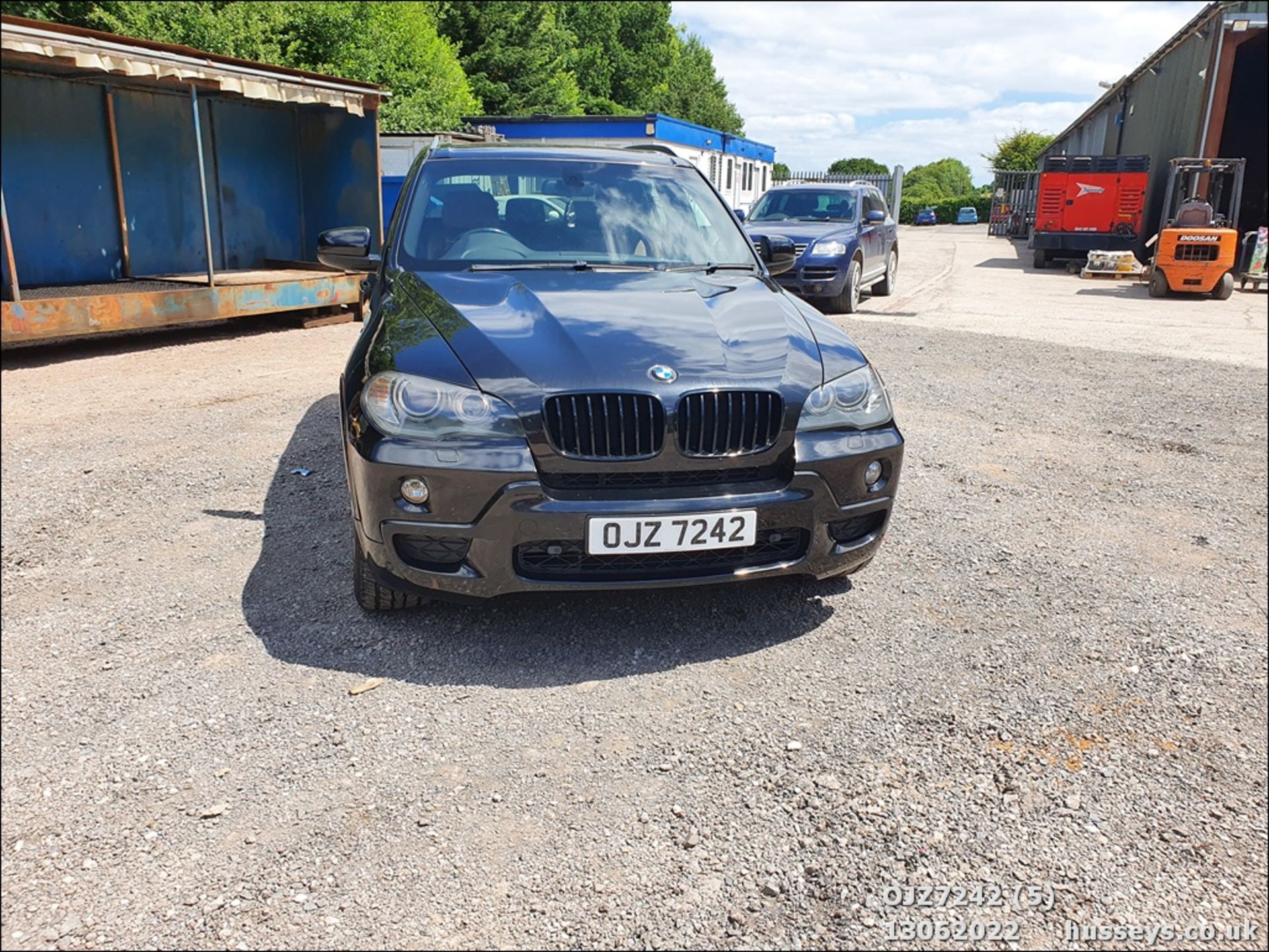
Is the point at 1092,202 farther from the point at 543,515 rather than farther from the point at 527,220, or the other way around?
the point at 543,515

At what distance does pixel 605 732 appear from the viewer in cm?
268

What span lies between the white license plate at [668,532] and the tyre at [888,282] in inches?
496

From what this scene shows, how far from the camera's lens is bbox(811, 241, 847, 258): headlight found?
38.4 feet

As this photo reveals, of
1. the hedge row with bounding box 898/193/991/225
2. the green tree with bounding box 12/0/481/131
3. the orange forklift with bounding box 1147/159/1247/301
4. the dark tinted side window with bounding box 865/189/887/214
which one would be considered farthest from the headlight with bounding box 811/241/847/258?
the hedge row with bounding box 898/193/991/225

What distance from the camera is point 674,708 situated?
2816 millimetres

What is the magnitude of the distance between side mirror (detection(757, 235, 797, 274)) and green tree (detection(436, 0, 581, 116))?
1206 inches

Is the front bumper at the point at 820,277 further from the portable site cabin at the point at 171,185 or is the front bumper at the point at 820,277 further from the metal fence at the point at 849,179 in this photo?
the metal fence at the point at 849,179

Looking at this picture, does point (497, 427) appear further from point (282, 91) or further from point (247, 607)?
point (282, 91)

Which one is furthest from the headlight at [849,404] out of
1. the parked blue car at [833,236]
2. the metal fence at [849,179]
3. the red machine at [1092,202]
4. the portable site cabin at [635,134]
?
the metal fence at [849,179]

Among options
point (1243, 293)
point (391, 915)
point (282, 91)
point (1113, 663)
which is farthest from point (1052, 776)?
point (1243, 293)

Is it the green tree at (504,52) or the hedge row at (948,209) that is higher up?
the green tree at (504,52)

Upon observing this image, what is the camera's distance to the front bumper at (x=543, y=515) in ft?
9.25

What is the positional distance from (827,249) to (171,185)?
25.4 feet

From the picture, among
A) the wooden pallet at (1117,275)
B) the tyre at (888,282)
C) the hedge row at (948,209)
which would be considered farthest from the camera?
the hedge row at (948,209)
